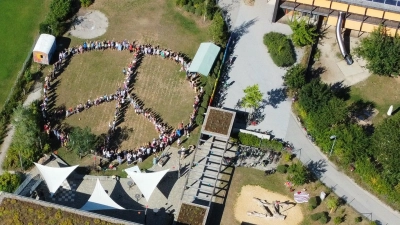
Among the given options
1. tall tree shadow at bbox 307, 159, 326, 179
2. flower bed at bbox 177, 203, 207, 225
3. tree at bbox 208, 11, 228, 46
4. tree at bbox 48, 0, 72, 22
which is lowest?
flower bed at bbox 177, 203, 207, 225

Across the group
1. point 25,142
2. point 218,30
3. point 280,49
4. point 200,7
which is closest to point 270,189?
point 280,49

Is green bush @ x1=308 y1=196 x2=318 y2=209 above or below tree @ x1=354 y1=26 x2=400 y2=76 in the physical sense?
below

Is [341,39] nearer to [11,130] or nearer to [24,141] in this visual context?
[24,141]

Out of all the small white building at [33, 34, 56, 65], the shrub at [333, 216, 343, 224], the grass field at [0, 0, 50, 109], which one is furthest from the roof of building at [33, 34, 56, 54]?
the shrub at [333, 216, 343, 224]

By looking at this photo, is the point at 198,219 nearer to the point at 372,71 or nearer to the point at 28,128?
the point at 28,128

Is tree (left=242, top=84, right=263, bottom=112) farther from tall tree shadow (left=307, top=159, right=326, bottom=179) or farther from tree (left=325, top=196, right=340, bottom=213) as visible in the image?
tree (left=325, top=196, right=340, bottom=213)

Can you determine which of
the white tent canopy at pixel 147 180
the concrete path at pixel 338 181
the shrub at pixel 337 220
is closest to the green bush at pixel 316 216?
the shrub at pixel 337 220
